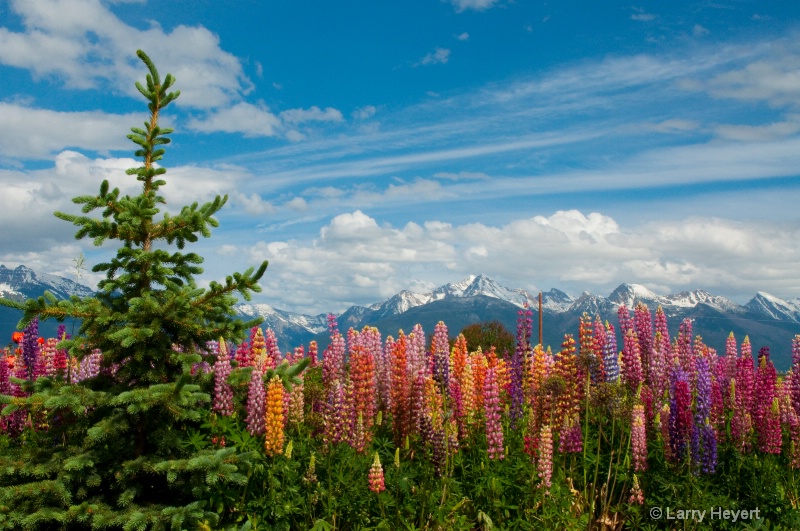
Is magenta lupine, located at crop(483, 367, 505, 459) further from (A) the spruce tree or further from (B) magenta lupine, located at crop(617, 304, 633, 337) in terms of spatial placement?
(B) magenta lupine, located at crop(617, 304, 633, 337)

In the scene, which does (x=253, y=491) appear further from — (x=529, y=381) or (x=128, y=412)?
(x=529, y=381)

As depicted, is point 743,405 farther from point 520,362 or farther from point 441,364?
point 441,364

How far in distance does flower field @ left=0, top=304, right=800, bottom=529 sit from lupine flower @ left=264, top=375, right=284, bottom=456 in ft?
0.05

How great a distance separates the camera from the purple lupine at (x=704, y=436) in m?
8.50

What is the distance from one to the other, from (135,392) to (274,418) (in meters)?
1.63

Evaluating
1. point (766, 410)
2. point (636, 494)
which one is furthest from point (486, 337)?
point (636, 494)

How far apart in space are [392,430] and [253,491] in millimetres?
2686

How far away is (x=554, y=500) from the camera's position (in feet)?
25.3

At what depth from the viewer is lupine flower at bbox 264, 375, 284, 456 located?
723 cm

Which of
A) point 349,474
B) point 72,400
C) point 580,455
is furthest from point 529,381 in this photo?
point 72,400

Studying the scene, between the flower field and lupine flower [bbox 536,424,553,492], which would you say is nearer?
the flower field

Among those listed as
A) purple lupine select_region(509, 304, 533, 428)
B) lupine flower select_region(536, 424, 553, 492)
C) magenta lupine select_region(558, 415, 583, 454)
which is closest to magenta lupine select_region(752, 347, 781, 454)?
magenta lupine select_region(558, 415, 583, 454)

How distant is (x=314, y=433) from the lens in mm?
8742

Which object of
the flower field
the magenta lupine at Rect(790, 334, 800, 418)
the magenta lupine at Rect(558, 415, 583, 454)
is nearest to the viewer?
the flower field
